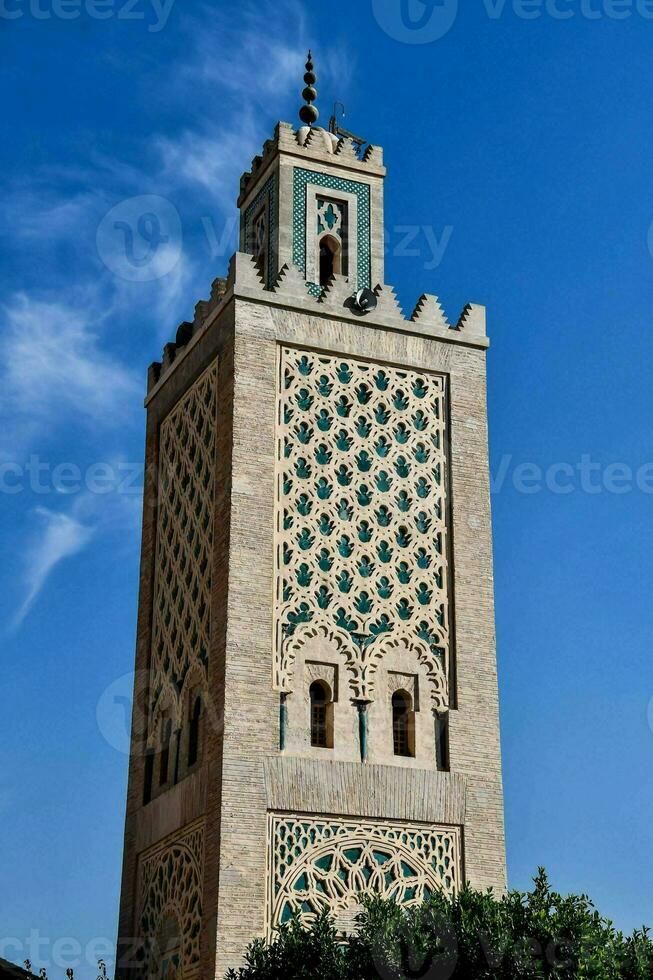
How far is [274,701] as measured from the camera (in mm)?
15320

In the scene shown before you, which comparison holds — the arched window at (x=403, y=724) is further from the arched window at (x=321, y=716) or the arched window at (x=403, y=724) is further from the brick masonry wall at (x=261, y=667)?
the arched window at (x=321, y=716)

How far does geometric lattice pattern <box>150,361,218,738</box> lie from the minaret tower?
0.14 ft

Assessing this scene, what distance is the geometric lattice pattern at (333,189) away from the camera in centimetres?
1798

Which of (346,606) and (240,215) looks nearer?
(346,606)

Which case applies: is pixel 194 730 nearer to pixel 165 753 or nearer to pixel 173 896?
pixel 165 753

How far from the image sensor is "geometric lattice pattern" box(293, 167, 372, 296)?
59.0 feet

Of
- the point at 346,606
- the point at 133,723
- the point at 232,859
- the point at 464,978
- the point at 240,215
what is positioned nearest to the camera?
the point at 464,978

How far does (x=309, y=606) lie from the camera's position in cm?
1590

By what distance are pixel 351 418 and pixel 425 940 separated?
626 centimetres

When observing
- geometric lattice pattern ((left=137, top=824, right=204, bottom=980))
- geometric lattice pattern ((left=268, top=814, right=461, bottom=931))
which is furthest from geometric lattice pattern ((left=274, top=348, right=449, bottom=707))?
geometric lattice pattern ((left=137, top=824, right=204, bottom=980))

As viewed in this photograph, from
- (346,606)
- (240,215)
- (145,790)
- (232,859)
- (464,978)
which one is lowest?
(464,978)

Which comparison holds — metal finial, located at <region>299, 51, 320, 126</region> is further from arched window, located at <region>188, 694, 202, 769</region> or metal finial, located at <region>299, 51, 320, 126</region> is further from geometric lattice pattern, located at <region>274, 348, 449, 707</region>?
arched window, located at <region>188, 694, 202, 769</region>

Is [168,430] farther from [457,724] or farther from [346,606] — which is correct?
[457,724]

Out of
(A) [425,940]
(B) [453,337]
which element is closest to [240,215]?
(B) [453,337]
